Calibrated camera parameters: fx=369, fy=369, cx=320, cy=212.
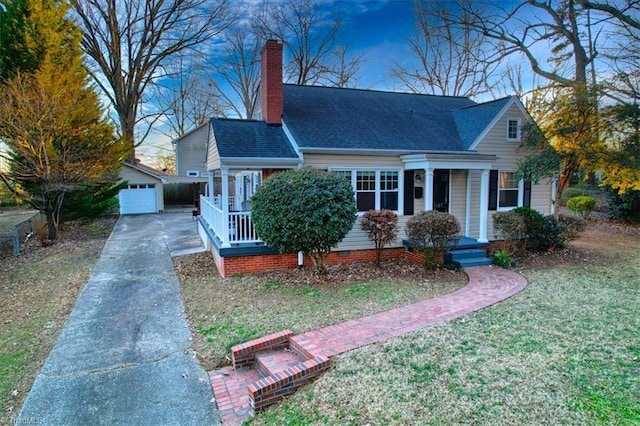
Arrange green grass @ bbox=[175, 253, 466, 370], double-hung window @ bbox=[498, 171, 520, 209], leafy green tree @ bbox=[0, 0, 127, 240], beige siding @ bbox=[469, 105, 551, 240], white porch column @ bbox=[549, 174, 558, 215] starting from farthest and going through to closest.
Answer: white porch column @ bbox=[549, 174, 558, 215]
leafy green tree @ bbox=[0, 0, 127, 240]
double-hung window @ bbox=[498, 171, 520, 209]
beige siding @ bbox=[469, 105, 551, 240]
green grass @ bbox=[175, 253, 466, 370]

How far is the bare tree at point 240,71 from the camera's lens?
29.8 metres

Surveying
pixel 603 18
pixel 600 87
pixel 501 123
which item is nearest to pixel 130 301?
pixel 501 123

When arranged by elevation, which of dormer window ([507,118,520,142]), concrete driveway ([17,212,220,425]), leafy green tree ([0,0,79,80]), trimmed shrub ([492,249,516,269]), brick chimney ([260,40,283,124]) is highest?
leafy green tree ([0,0,79,80])

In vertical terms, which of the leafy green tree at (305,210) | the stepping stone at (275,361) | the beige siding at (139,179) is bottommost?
the stepping stone at (275,361)

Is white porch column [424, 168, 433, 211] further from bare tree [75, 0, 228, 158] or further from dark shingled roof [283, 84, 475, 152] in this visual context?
bare tree [75, 0, 228, 158]

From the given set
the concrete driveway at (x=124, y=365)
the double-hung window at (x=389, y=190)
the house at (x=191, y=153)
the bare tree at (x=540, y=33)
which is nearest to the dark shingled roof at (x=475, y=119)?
the double-hung window at (x=389, y=190)

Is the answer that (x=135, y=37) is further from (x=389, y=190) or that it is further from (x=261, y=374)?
(x=261, y=374)

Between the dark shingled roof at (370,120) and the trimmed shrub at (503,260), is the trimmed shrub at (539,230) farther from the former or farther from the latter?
the dark shingled roof at (370,120)

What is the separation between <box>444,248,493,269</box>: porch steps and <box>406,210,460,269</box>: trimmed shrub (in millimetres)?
363

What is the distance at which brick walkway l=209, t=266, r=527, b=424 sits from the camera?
14.5 feet

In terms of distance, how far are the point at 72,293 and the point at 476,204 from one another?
11.6 meters

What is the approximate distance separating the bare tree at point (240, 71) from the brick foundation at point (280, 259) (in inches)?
866

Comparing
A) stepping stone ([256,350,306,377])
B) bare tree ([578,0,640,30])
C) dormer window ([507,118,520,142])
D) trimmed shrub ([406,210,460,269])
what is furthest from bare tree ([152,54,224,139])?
stepping stone ([256,350,306,377])

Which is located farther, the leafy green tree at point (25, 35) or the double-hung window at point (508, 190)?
the leafy green tree at point (25, 35)
